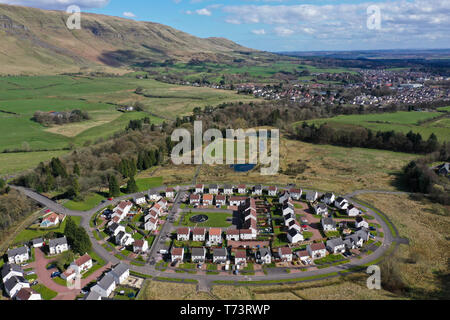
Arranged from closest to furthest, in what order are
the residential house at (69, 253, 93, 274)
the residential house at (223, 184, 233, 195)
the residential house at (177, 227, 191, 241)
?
the residential house at (69, 253, 93, 274) → the residential house at (177, 227, 191, 241) → the residential house at (223, 184, 233, 195)

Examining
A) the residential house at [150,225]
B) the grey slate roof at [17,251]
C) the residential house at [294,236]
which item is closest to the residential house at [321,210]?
the residential house at [294,236]

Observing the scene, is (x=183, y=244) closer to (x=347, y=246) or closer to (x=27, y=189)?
(x=347, y=246)

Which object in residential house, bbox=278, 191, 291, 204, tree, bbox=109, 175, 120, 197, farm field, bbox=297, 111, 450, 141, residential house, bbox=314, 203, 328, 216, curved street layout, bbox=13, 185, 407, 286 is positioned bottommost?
curved street layout, bbox=13, 185, 407, 286

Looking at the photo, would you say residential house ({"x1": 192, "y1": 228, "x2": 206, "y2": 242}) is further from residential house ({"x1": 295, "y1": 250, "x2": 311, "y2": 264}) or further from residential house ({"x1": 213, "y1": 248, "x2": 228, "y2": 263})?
residential house ({"x1": 295, "y1": 250, "x2": 311, "y2": 264})

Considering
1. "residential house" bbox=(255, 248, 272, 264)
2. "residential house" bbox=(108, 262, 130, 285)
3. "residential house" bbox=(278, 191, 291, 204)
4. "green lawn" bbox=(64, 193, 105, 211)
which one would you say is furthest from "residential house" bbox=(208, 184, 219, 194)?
"residential house" bbox=(108, 262, 130, 285)
